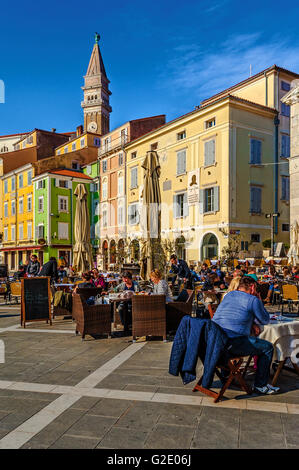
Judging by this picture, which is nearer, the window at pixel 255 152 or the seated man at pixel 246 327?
the seated man at pixel 246 327

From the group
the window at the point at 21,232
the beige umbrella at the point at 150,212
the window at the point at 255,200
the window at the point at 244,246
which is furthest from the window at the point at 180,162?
the window at the point at 21,232

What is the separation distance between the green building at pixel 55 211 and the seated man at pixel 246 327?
3607 centimetres

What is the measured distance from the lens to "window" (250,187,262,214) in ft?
80.5

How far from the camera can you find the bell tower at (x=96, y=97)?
6331 centimetres

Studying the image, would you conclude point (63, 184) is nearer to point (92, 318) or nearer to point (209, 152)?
point (209, 152)

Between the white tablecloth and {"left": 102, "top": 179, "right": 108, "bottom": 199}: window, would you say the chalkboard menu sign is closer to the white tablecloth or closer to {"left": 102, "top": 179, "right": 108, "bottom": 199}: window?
the white tablecloth

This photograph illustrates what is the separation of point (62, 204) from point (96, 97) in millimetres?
31984

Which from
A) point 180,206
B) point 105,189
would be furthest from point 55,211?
point 180,206

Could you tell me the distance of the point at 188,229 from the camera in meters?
26.3

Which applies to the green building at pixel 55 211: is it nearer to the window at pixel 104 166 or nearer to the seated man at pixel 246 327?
the window at pixel 104 166

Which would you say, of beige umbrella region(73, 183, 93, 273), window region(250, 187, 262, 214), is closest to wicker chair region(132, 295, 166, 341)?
beige umbrella region(73, 183, 93, 273)

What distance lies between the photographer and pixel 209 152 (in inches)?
984

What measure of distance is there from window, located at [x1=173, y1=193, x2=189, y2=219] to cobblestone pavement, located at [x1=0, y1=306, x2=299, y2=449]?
21.6m
